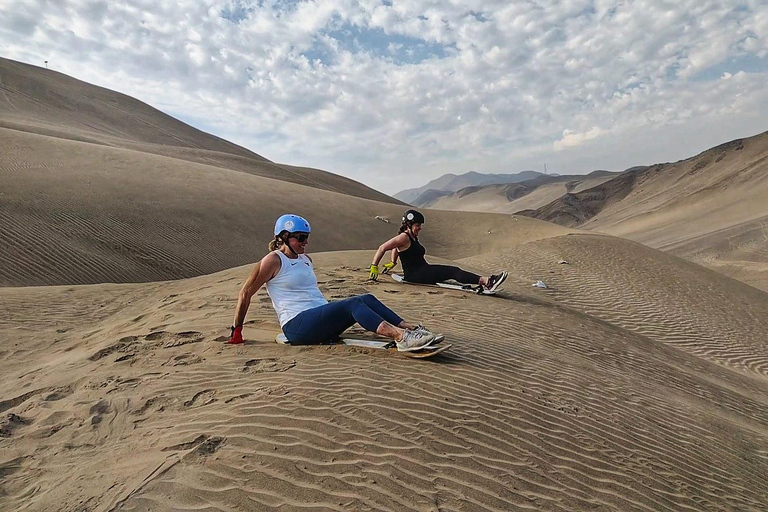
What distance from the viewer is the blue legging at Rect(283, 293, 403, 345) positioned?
15.6 feet

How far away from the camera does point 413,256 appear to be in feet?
28.7

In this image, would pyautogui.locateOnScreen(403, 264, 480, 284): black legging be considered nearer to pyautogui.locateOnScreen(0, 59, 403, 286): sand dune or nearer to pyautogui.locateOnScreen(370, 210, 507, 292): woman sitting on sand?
pyautogui.locateOnScreen(370, 210, 507, 292): woman sitting on sand

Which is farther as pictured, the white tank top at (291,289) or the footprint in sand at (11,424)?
the white tank top at (291,289)

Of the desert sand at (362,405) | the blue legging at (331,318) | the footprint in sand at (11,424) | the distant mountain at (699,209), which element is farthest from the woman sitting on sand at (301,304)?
the distant mountain at (699,209)

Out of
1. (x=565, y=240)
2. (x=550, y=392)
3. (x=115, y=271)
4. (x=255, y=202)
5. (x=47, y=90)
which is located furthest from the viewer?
(x=47, y=90)

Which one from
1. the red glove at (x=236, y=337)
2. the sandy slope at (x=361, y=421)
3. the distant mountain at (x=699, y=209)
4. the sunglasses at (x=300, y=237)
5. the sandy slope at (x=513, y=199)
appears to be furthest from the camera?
the sandy slope at (x=513, y=199)

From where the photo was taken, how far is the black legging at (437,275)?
8.82 m

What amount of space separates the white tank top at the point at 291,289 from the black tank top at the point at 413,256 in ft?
11.6

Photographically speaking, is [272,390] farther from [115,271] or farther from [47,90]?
[47,90]

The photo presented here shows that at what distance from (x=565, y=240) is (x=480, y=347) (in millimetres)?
14044

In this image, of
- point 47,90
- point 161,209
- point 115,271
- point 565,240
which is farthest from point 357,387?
point 47,90

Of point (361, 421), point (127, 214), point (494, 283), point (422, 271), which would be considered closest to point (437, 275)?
point (422, 271)

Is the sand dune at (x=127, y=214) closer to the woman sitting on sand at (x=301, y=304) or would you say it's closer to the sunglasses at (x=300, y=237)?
the woman sitting on sand at (x=301, y=304)

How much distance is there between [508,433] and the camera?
373 cm
